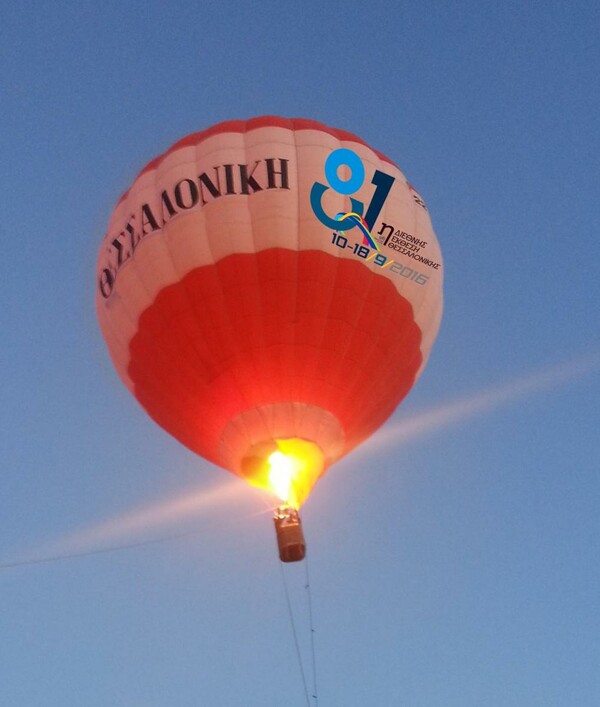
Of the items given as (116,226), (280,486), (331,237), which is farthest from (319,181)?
(280,486)

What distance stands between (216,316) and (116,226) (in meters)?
1.90

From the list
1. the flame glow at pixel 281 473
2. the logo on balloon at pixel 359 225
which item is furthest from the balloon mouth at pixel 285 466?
the logo on balloon at pixel 359 225

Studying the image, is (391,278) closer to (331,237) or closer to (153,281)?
(331,237)

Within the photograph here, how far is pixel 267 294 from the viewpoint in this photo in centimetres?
1119

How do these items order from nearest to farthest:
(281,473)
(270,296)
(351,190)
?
(281,473) < (270,296) < (351,190)

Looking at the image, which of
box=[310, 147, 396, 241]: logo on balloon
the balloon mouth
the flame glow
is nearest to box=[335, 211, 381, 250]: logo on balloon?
box=[310, 147, 396, 241]: logo on balloon

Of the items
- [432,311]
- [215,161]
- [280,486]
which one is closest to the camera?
[280,486]

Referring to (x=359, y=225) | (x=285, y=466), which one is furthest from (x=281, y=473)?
(x=359, y=225)

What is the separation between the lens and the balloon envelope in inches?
438

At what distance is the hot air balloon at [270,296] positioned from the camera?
1111 centimetres

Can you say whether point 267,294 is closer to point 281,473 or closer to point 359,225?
point 359,225

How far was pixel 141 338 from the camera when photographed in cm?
1176

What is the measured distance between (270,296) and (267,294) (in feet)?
0.13

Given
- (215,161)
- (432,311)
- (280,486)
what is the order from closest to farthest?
(280,486)
(215,161)
(432,311)
